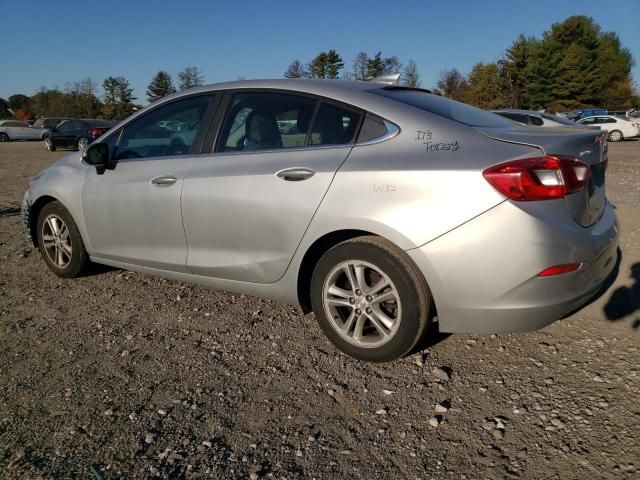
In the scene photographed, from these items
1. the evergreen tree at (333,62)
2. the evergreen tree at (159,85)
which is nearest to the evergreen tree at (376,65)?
the evergreen tree at (333,62)

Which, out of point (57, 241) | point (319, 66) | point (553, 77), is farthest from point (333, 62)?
point (57, 241)

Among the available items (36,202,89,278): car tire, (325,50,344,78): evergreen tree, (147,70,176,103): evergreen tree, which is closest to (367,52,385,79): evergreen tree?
(325,50,344,78): evergreen tree

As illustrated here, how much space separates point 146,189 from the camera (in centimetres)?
371

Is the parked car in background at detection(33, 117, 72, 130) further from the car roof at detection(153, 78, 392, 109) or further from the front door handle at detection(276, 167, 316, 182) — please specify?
the front door handle at detection(276, 167, 316, 182)

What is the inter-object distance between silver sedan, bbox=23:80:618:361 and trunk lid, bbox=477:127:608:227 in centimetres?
1

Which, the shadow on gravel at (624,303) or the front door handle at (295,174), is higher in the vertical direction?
the front door handle at (295,174)

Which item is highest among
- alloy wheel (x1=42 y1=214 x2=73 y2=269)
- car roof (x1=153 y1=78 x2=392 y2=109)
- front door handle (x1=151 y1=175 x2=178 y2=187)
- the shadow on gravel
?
car roof (x1=153 y1=78 x2=392 y2=109)

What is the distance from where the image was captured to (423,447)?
2250 millimetres

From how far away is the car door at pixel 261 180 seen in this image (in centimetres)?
301

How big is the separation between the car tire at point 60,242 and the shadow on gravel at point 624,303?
4.12 metres

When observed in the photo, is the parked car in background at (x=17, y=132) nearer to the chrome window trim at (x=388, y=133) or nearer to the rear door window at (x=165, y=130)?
the rear door window at (x=165, y=130)

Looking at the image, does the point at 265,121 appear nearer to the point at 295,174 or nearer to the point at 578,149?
the point at 295,174

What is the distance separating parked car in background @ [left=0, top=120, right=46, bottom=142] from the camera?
35.9 m

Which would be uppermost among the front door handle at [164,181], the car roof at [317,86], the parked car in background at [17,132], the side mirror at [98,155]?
the car roof at [317,86]
